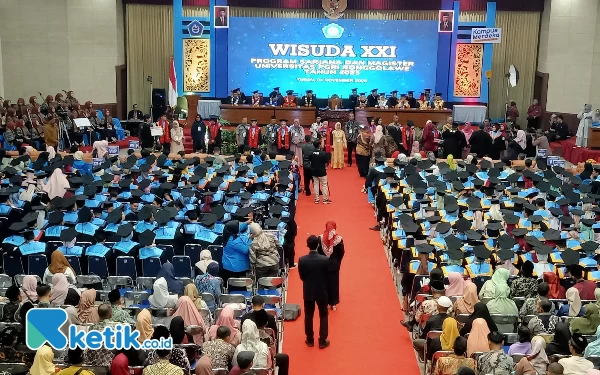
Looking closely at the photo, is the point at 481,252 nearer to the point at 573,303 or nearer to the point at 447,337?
the point at 573,303

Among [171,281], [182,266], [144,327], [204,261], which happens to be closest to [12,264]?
[182,266]

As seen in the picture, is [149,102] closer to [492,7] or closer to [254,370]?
[492,7]

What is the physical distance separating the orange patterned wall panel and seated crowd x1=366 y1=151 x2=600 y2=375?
10.2 meters

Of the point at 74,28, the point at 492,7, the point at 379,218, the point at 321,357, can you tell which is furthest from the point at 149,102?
the point at 321,357

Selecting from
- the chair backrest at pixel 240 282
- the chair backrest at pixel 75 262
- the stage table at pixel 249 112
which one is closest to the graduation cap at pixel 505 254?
the chair backrest at pixel 240 282

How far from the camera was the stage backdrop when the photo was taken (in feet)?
82.4

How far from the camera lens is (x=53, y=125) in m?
18.8

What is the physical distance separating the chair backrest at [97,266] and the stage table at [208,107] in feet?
46.5

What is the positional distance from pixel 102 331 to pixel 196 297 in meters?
1.29

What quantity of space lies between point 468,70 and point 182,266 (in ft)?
59.1

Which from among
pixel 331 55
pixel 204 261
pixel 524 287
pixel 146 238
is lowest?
pixel 524 287

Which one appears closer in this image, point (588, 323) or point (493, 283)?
point (588, 323)

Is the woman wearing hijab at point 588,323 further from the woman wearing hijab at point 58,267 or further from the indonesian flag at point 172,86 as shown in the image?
the indonesian flag at point 172,86

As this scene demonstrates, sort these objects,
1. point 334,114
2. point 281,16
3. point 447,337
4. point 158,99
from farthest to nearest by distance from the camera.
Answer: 1. point 281,16
2. point 158,99
3. point 334,114
4. point 447,337
